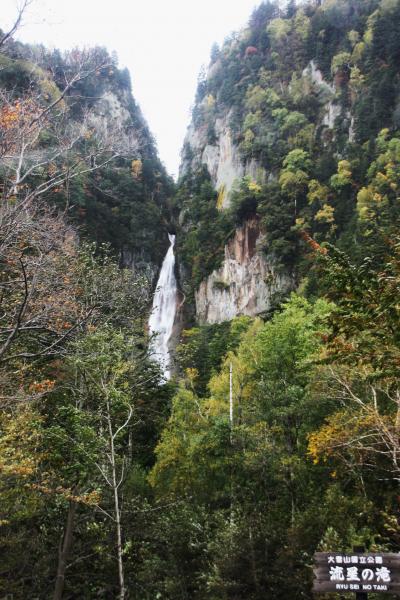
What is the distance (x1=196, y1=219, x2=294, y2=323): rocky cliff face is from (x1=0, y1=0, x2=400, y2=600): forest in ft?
3.89

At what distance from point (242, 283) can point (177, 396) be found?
2450cm

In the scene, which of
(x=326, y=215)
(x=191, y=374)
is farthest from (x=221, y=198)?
(x=191, y=374)

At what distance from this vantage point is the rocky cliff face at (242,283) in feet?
127

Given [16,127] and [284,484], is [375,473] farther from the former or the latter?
[16,127]

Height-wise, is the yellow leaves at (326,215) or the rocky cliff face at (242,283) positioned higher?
the yellow leaves at (326,215)

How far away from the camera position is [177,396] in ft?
59.7

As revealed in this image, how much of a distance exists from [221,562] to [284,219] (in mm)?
34239

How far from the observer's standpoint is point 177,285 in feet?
157

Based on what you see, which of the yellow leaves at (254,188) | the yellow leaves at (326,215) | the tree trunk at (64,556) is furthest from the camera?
the yellow leaves at (254,188)

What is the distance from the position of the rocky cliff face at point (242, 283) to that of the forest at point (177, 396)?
118cm

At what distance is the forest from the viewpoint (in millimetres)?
6824

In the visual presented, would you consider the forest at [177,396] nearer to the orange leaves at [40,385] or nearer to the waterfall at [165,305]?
the orange leaves at [40,385]

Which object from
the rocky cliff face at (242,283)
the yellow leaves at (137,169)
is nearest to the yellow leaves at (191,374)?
the rocky cliff face at (242,283)

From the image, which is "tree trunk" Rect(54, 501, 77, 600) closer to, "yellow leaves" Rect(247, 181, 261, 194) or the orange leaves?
the orange leaves
